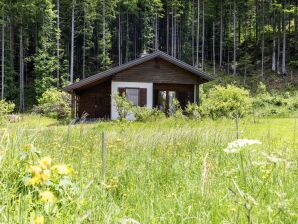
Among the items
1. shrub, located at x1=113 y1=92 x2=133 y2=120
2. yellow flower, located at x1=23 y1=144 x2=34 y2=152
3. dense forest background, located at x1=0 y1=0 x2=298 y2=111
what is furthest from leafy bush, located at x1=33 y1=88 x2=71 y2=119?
yellow flower, located at x1=23 y1=144 x2=34 y2=152

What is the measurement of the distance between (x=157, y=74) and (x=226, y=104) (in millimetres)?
5994

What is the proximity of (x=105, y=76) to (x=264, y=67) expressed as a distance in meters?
24.1

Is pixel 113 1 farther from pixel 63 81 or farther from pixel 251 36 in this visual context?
pixel 251 36

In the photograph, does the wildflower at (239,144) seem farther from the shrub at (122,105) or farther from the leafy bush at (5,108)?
the shrub at (122,105)

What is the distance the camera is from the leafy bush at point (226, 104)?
2048 cm

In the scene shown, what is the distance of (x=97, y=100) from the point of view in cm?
2506

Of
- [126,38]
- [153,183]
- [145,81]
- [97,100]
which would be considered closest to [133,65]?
[145,81]

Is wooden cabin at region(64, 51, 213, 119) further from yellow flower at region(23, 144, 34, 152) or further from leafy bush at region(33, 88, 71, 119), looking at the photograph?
yellow flower at region(23, 144, 34, 152)

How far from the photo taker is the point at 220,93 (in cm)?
2227

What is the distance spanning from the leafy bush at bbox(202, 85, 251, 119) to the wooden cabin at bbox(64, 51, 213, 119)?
2902 millimetres

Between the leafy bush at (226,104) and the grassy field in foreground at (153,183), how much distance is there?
13.1 metres

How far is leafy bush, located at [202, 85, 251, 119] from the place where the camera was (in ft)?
67.2

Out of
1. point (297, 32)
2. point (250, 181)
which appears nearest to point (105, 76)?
point (250, 181)

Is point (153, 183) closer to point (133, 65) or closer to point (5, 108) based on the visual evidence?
point (133, 65)
